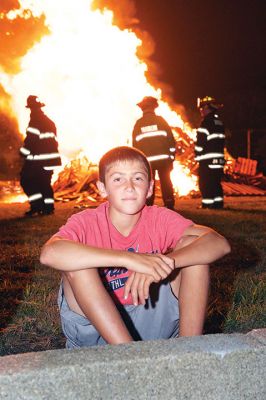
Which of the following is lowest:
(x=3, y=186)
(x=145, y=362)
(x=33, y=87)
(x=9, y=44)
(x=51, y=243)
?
(x=3, y=186)

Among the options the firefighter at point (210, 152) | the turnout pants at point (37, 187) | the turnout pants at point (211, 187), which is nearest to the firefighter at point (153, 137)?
the firefighter at point (210, 152)

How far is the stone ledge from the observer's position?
1552 mm

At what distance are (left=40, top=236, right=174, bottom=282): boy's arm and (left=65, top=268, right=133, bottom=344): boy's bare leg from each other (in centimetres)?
5

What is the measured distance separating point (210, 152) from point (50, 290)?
625cm

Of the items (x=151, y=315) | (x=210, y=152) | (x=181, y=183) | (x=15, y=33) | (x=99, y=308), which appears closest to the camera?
(x=99, y=308)

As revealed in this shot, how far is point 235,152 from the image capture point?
23438 millimetres

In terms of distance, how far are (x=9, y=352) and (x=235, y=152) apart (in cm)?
2164

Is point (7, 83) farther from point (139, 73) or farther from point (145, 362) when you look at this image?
point (145, 362)

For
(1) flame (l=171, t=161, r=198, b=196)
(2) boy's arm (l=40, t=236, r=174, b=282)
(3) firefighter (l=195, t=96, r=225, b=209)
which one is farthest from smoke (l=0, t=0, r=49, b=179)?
(2) boy's arm (l=40, t=236, r=174, b=282)

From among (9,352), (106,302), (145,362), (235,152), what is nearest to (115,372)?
(145,362)

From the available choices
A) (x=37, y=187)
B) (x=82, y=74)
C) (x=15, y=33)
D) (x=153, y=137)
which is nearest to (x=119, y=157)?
(x=153, y=137)

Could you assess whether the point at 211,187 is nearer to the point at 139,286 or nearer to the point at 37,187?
the point at 37,187

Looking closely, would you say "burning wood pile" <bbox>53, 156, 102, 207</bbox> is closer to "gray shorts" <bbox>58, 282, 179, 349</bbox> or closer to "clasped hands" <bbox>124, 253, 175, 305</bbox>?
"gray shorts" <bbox>58, 282, 179, 349</bbox>

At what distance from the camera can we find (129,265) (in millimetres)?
2207
